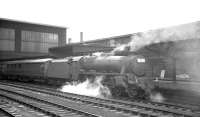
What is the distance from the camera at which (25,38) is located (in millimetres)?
46781

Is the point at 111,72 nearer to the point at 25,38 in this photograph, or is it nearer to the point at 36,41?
the point at 25,38

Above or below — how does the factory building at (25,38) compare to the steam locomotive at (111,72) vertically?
above

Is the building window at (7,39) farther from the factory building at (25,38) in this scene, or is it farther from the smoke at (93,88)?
the smoke at (93,88)

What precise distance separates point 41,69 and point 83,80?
8.38 m

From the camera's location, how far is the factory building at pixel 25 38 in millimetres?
44750

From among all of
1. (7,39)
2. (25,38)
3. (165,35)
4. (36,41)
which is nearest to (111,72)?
(165,35)

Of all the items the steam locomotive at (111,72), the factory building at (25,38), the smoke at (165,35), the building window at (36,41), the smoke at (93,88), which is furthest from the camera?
the building window at (36,41)

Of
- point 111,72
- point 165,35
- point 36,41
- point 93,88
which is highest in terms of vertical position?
point 36,41

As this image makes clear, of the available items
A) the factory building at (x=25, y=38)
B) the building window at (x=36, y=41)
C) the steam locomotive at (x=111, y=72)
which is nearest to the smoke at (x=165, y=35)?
the steam locomotive at (x=111, y=72)

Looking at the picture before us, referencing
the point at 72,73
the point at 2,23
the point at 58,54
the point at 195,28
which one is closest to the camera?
the point at 195,28

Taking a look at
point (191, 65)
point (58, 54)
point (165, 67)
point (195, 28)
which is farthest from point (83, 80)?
point (58, 54)

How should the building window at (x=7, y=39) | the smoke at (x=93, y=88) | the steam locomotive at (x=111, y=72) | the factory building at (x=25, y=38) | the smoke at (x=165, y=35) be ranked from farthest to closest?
the factory building at (x=25, y=38) → the building window at (x=7, y=39) → the smoke at (x=93, y=88) → the steam locomotive at (x=111, y=72) → the smoke at (x=165, y=35)

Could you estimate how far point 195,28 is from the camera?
11.9m

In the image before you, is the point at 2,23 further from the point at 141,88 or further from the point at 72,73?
the point at 141,88
